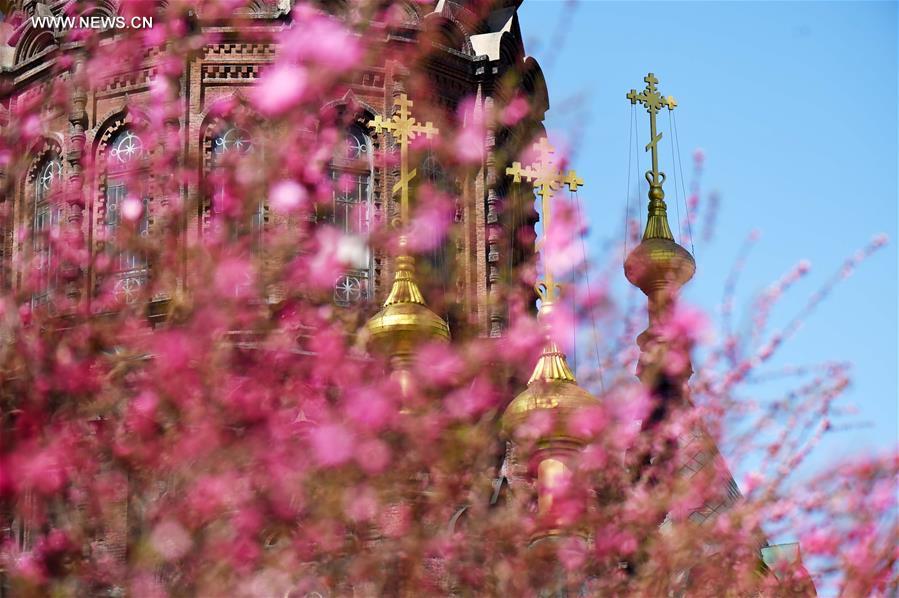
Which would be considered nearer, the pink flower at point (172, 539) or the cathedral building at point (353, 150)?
the pink flower at point (172, 539)

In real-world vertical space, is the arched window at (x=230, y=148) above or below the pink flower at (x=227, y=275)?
above

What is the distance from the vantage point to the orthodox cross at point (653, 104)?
23891 millimetres

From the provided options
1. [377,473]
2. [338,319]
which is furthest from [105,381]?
[338,319]

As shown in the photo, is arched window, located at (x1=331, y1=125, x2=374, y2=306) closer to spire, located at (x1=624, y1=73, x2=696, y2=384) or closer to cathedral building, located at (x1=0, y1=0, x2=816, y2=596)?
cathedral building, located at (x1=0, y1=0, x2=816, y2=596)

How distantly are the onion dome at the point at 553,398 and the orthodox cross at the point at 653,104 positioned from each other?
19.2 ft

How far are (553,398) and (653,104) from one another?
7345 millimetres

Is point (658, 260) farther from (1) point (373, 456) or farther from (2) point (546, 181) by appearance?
(1) point (373, 456)

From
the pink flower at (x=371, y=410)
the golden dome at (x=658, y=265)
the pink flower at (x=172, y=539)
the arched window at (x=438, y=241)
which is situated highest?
the arched window at (x=438, y=241)

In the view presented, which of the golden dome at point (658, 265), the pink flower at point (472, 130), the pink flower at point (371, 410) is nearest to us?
the pink flower at point (371, 410)

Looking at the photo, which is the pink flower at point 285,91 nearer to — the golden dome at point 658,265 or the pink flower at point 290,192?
the pink flower at point 290,192

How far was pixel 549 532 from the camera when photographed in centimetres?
1311

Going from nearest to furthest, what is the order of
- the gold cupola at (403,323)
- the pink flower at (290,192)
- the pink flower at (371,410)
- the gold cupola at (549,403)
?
the pink flower at (371,410) → the pink flower at (290,192) → the gold cupola at (549,403) → the gold cupola at (403,323)

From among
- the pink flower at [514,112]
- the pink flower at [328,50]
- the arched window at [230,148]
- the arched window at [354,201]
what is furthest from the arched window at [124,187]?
the pink flower at [328,50]

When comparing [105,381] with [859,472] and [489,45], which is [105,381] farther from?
[489,45]
